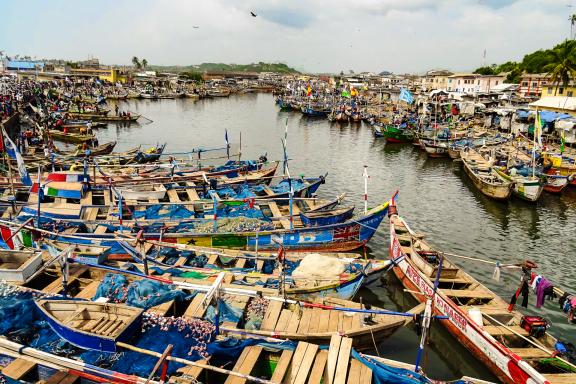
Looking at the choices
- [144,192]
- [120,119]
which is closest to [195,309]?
[144,192]

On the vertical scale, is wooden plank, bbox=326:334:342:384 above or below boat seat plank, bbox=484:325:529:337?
above

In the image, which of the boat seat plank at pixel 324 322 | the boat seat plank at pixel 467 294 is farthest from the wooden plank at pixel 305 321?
the boat seat plank at pixel 467 294

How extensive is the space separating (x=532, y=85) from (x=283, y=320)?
253 ft

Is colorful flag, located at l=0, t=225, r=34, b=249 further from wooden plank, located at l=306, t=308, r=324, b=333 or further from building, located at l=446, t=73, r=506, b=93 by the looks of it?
building, located at l=446, t=73, r=506, b=93

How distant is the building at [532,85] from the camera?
68312mm

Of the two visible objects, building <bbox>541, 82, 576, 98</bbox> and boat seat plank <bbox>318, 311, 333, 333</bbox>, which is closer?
boat seat plank <bbox>318, 311, 333, 333</bbox>

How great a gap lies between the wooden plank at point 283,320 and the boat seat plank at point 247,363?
1.27 metres

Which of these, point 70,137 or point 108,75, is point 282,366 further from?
point 108,75

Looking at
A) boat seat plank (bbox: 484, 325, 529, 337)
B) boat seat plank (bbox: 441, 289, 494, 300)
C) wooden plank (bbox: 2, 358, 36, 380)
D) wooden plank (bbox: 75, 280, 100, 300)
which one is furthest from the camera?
boat seat plank (bbox: 441, 289, 494, 300)

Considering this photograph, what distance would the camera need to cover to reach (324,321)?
11.2m

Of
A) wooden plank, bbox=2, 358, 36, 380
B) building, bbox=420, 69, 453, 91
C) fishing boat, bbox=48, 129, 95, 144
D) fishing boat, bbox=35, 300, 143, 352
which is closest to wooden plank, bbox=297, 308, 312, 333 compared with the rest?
fishing boat, bbox=35, 300, 143, 352

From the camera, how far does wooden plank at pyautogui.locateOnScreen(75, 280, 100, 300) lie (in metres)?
11.8

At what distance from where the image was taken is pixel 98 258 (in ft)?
46.1

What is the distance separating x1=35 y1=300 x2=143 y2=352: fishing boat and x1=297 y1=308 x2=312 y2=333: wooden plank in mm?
4264
